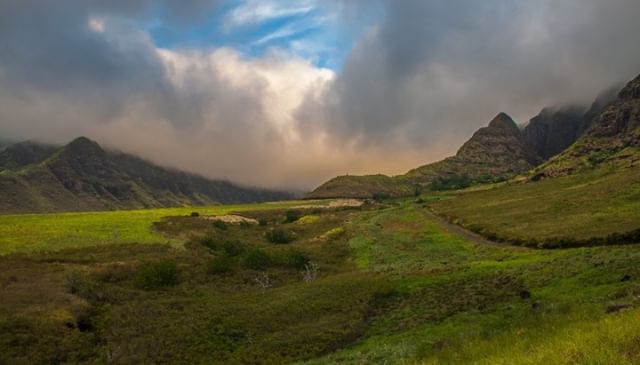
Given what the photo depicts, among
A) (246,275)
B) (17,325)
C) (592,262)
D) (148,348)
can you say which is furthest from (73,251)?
(592,262)

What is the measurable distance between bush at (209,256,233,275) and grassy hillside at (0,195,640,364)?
190mm

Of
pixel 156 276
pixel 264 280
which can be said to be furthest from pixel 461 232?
pixel 156 276

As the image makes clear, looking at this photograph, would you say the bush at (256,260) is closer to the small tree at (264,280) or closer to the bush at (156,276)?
the small tree at (264,280)

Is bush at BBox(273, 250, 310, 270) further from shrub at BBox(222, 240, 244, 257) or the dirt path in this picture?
the dirt path

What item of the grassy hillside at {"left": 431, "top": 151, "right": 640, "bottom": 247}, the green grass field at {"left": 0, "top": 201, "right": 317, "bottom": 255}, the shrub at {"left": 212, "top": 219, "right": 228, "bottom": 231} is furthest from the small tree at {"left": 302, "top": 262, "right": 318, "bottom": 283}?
the shrub at {"left": 212, "top": 219, "right": 228, "bottom": 231}

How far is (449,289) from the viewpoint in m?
39.7

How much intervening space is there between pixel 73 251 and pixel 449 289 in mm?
59801

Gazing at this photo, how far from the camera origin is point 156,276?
5609 cm

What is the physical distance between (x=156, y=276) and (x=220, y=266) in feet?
31.1

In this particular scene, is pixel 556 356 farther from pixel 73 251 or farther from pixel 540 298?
pixel 73 251

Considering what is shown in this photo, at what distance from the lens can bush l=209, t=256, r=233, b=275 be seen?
62969 millimetres

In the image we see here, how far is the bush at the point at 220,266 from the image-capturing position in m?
63.0

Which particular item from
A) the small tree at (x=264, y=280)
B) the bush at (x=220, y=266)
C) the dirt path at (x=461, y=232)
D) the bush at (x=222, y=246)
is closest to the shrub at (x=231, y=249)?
the bush at (x=222, y=246)

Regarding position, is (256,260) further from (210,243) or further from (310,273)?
(210,243)
